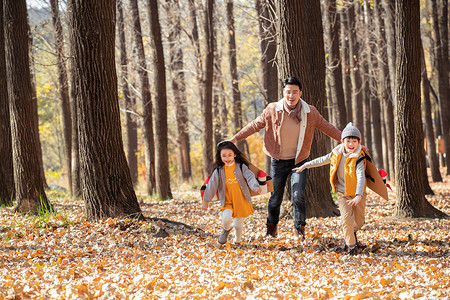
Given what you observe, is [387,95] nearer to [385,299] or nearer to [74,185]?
[74,185]

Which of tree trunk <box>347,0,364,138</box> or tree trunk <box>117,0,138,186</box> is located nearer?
tree trunk <box>347,0,364,138</box>

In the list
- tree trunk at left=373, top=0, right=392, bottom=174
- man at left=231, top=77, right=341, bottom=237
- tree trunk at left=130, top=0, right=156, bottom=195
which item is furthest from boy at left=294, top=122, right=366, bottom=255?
tree trunk at left=373, top=0, right=392, bottom=174

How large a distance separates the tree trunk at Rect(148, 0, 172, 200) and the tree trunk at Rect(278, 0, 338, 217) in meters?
5.17

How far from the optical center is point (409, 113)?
9148 mm

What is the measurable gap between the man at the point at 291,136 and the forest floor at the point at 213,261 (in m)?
0.76

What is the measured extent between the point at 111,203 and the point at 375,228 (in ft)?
14.7

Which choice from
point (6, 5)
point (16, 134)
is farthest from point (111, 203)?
point (6, 5)

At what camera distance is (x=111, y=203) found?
764 centimetres

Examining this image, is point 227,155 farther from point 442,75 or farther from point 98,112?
point 442,75

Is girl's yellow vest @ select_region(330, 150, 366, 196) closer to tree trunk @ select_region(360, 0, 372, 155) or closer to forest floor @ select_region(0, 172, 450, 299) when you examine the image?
forest floor @ select_region(0, 172, 450, 299)

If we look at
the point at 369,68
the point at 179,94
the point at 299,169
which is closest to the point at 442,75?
the point at 369,68

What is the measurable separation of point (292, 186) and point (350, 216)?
3.19 feet

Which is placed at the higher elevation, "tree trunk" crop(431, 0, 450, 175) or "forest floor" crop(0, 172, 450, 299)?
"tree trunk" crop(431, 0, 450, 175)

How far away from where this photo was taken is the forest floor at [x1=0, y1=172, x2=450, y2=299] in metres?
4.63
